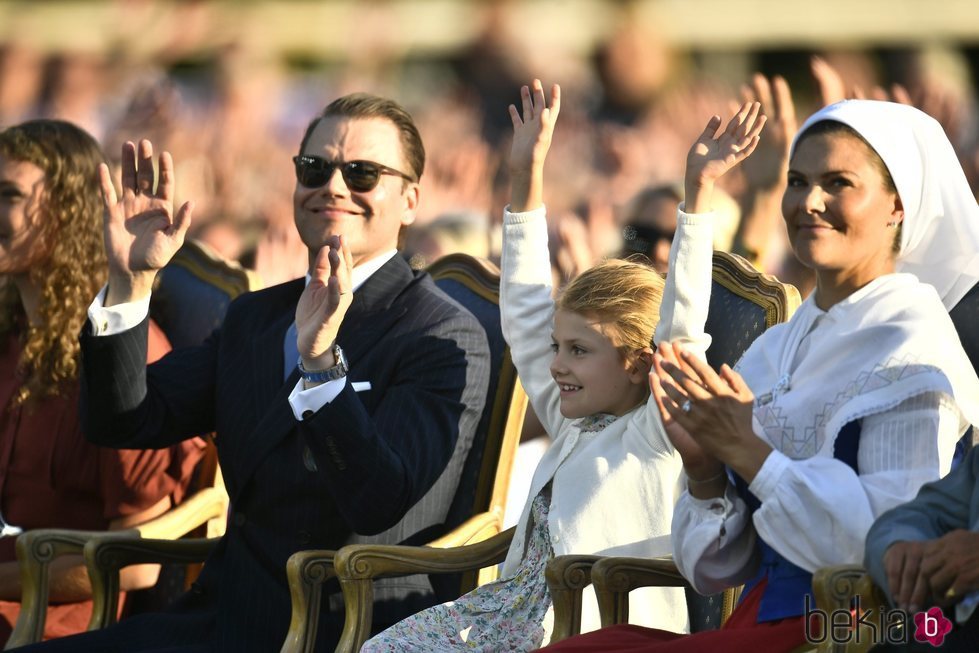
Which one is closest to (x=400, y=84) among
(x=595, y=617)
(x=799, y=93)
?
(x=799, y=93)

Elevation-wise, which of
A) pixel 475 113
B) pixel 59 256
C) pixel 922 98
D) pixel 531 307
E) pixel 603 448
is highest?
pixel 475 113

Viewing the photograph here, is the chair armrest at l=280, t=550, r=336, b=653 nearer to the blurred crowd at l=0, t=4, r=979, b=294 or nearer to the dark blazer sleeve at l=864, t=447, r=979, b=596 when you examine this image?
the dark blazer sleeve at l=864, t=447, r=979, b=596

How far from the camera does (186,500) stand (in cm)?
424

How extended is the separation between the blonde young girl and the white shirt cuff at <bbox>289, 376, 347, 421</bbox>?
0.46m

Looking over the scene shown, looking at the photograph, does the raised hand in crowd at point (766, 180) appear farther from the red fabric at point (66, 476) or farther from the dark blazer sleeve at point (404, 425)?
the red fabric at point (66, 476)

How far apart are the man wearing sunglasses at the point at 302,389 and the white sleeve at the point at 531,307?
180 millimetres

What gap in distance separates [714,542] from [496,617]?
646mm

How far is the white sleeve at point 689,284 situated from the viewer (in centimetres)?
310

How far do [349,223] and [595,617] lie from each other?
109 cm

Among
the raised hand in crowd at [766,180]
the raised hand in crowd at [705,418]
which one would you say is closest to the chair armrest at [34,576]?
the raised hand in crowd at [705,418]

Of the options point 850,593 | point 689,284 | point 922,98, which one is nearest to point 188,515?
point 689,284

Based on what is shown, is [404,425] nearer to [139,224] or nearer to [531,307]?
[531,307]

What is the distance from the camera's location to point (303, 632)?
3.34 metres

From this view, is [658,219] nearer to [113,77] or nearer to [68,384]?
[68,384]
